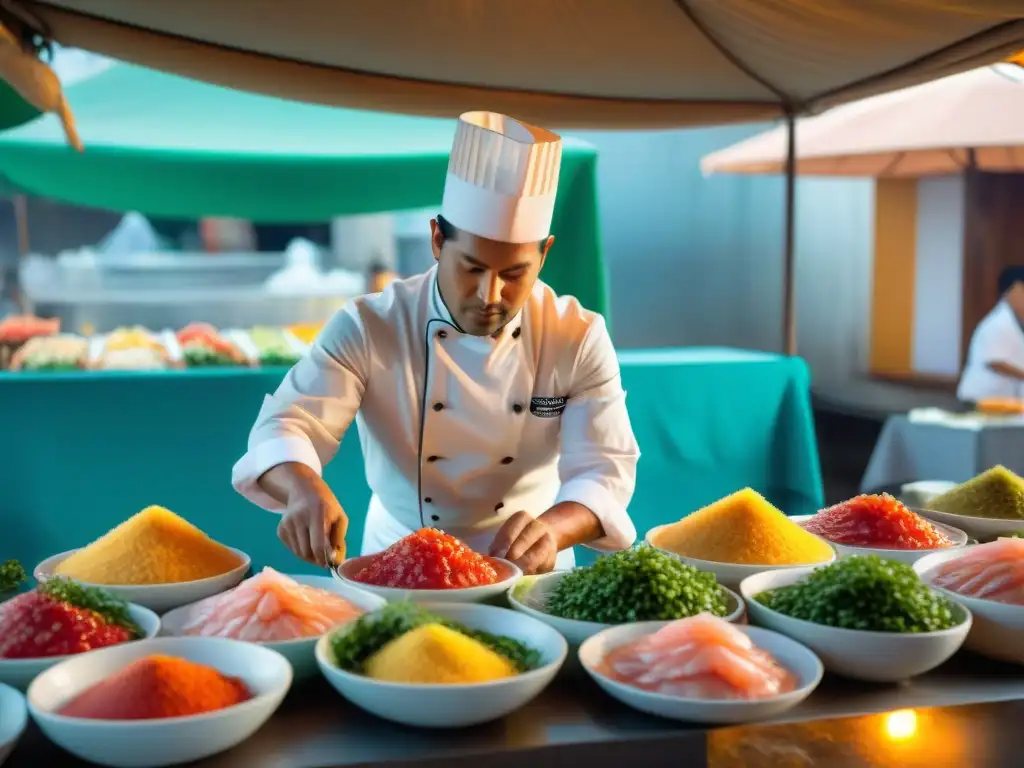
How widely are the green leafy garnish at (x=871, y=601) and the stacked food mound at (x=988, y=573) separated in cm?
11

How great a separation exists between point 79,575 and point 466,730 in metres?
0.76

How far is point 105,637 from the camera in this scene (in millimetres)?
1228

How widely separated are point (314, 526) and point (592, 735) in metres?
0.73

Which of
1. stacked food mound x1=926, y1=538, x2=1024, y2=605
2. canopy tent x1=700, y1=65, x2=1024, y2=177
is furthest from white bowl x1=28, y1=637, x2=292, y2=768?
canopy tent x1=700, y1=65, x2=1024, y2=177

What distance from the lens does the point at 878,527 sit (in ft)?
5.81

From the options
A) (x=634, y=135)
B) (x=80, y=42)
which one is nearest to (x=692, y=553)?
(x=80, y=42)

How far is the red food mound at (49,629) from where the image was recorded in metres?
1.17

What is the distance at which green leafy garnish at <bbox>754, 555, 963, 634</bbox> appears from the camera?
4.11ft

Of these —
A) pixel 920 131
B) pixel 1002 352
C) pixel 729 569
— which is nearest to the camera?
pixel 729 569

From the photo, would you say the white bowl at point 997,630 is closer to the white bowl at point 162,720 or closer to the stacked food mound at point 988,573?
the stacked food mound at point 988,573

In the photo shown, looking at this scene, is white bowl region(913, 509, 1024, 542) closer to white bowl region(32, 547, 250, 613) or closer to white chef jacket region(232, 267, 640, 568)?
white chef jacket region(232, 267, 640, 568)

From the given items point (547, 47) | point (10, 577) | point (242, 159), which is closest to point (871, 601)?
point (10, 577)

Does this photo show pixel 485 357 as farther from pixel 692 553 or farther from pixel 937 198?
pixel 937 198

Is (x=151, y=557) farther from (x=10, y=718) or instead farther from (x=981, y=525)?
(x=981, y=525)
